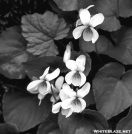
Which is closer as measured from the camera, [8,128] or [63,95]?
[63,95]

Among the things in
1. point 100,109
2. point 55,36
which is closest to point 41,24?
point 55,36

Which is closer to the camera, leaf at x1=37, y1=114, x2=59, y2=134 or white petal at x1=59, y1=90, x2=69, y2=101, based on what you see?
white petal at x1=59, y1=90, x2=69, y2=101

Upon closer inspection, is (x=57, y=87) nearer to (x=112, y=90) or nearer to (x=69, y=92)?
(x=69, y=92)

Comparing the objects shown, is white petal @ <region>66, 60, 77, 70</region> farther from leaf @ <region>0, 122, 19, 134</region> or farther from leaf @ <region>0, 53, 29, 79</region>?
leaf @ <region>0, 122, 19, 134</region>

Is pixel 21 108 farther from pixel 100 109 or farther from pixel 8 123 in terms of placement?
pixel 100 109

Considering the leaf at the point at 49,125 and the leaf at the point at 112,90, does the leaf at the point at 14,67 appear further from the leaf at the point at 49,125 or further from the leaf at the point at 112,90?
the leaf at the point at 112,90

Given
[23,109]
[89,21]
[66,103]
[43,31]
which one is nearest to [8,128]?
[23,109]

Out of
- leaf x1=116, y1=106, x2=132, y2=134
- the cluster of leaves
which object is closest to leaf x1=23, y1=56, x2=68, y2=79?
the cluster of leaves

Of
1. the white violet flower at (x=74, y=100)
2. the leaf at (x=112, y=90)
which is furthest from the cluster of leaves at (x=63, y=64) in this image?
the white violet flower at (x=74, y=100)
